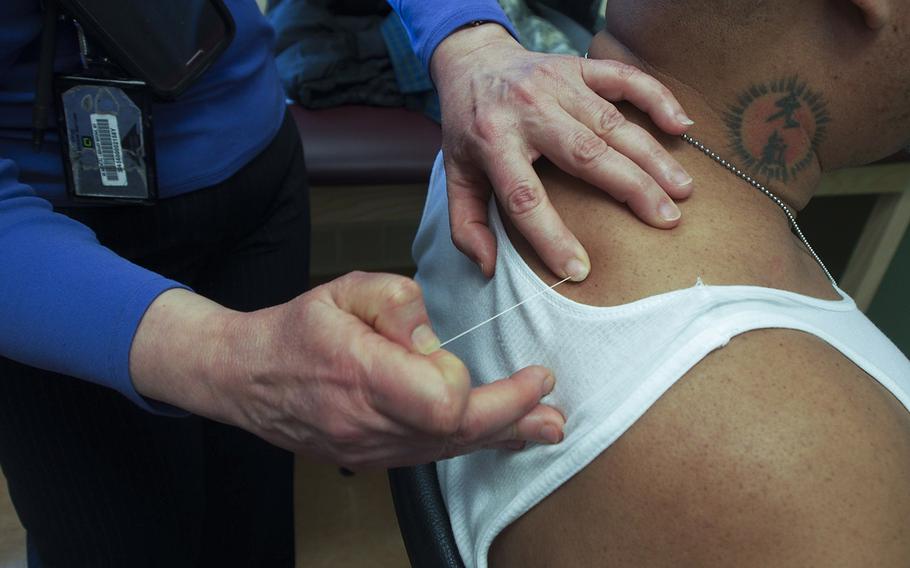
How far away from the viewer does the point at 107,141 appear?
0.80m

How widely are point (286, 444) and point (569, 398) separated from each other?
24 centimetres

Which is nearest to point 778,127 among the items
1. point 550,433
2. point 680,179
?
point 680,179

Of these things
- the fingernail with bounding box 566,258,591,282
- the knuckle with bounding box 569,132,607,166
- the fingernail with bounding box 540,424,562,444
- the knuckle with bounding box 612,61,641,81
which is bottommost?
the fingernail with bounding box 540,424,562,444

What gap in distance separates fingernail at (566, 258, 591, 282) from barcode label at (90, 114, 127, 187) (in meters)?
0.52

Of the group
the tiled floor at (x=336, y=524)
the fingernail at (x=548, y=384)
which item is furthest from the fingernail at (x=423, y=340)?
the tiled floor at (x=336, y=524)

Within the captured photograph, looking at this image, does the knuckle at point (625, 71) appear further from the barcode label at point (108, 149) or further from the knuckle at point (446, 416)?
the barcode label at point (108, 149)

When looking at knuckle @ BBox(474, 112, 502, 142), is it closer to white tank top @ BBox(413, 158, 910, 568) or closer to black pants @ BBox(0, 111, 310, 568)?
white tank top @ BBox(413, 158, 910, 568)

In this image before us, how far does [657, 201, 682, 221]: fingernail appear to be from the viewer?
64 cm

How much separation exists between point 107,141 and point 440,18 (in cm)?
44

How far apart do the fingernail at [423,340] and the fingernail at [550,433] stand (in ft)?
0.43

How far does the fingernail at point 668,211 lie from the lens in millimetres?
641

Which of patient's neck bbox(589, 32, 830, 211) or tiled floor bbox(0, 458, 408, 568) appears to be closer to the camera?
patient's neck bbox(589, 32, 830, 211)

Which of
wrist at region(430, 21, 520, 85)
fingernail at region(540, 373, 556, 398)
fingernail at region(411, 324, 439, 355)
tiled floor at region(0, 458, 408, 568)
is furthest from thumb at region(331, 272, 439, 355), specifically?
tiled floor at region(0, 458, 408, 568)

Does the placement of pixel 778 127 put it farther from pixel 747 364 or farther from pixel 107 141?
pixel 107 141
